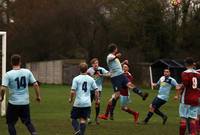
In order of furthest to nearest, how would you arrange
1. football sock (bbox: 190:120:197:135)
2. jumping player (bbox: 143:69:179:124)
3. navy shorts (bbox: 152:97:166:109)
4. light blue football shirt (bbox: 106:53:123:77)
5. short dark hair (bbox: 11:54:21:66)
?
navy shorts (bbox: 152:97:166:109)
jumping player (bbox: 143:69:179:124)
light blue football shirt (bbox: 106:53:123:77)
football sock (bbox: 190:120:197:135)
short dark hair (bbox: 11:54:21:66)

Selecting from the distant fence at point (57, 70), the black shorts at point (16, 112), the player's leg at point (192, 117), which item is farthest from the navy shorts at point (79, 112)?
the distant fence at point (57, 70)

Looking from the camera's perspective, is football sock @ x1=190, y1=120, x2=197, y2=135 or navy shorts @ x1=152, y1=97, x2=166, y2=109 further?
navy shorts @ x1=152, y1=97, x2=166, y2=109

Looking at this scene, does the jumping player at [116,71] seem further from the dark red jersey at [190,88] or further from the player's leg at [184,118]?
the dark red jersey at [190,88]

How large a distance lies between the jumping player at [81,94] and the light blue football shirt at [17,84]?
4.33 feet

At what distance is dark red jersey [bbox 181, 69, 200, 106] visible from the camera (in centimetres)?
1483

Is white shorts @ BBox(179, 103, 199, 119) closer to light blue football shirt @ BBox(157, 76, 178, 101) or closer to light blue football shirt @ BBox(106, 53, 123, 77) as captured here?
light blue football shirt @ BBox(106, 53, 123, 77)

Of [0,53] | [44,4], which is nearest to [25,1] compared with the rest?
[44,4]

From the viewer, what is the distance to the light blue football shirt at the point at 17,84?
14.3 meters

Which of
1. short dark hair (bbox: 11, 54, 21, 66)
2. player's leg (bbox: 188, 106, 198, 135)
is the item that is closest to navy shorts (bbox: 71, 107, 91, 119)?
short dark hair (bbox: 11, 54, 21, 66)

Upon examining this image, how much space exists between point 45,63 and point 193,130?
191ft

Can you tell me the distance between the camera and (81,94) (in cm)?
1521

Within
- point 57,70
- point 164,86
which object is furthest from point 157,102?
point 57,70

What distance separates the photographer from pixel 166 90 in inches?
806

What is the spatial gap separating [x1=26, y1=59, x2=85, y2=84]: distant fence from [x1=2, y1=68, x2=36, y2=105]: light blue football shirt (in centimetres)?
5367
